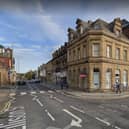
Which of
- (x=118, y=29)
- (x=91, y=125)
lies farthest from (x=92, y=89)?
(x=91, y=125)

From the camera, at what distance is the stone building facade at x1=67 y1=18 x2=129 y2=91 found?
1109 inches

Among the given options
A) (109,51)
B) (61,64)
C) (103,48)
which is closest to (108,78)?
(109,51)

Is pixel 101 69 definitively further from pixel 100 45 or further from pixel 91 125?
pixel 91 125

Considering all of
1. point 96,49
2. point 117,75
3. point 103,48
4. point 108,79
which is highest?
point 103,48

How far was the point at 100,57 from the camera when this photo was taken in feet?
92.1

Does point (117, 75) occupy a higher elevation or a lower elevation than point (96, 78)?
higher

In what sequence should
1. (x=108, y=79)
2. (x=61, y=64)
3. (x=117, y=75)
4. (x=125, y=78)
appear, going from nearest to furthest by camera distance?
(x=108, y=79) → (x=117, y=75) → (x=125, y=78) → (x=61, y=64)

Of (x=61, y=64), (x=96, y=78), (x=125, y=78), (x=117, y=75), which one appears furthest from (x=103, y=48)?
(x=61, y=64)

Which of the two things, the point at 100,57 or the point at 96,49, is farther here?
the point at 96,49

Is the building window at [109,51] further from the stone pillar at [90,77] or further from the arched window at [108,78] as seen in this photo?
the stone pillar at [90,77]

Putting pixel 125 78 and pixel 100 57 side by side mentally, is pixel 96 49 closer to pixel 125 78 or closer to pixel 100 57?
pixel 100 57

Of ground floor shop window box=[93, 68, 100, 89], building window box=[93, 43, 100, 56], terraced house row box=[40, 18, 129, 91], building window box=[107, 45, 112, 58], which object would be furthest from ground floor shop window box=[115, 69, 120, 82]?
building window box=[93, 43, 100, 56]

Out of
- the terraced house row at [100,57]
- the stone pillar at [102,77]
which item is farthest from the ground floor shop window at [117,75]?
the stone pillar at [102,77]

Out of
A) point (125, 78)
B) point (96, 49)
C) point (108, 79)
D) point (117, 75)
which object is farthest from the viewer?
point (125, 78)
